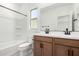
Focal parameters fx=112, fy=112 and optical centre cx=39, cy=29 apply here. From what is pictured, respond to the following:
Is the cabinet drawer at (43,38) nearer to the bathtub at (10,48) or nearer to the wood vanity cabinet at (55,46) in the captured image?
the wood vanity cabinet at (55,46)

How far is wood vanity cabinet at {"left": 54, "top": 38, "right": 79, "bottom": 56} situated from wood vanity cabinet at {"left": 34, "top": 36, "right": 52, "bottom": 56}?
0.10 metres

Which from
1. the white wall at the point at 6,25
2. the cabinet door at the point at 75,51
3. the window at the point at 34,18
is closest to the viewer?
the cabinet door at the point at 75,51

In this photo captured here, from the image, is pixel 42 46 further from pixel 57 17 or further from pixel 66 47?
pixel 57 17

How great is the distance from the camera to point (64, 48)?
1.47 meters

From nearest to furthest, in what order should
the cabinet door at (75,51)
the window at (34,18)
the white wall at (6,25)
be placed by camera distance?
1. the cabinet door at (75,51)
2. the white wall at (6,25)
3. the window at (34,18)

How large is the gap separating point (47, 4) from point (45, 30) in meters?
0.40

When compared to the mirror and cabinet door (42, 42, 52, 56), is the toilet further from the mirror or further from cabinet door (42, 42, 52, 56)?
the mirror

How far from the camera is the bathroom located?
5.17 feet

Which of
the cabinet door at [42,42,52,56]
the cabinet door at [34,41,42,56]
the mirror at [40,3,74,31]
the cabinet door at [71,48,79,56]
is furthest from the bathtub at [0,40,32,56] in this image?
the cabinet door at [71,48,79,56]

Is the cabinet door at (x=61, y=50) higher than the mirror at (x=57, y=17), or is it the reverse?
the mirror at (x=57, y=17)

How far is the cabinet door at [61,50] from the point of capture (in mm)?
1444

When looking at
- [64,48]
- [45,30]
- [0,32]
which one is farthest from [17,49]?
[64,48]

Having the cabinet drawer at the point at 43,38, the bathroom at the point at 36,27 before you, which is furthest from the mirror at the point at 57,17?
the cabinet drawer at the point at 43,38

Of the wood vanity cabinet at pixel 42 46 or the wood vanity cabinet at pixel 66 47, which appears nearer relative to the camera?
the wood vanity cabinet at pixel 66 47
